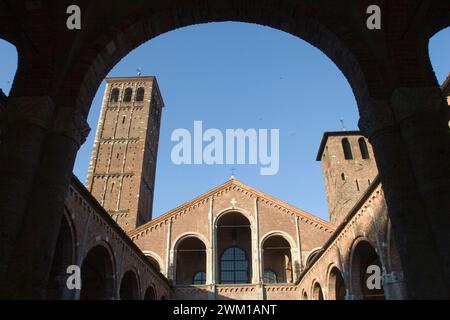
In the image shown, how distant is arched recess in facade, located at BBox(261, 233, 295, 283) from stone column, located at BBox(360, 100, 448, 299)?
20.9 meters

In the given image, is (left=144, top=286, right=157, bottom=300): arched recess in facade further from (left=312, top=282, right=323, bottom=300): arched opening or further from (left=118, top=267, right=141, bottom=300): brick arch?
(left=312, top=282, right=323, bottom=300): arched opening

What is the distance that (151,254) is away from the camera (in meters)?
24.5

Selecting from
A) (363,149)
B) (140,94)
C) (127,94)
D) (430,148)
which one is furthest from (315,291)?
(127,94)

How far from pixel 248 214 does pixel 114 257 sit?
13.2 meters

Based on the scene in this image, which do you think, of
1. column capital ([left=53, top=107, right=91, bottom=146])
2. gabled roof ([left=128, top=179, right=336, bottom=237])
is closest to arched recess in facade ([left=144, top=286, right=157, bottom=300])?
gabled roof ([left=128, top=179, right=336, bottom=237])

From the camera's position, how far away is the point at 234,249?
26.8 m

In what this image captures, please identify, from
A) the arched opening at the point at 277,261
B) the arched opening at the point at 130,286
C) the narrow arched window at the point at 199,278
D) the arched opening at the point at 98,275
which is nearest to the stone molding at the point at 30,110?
the arched opening at the point at 98,275

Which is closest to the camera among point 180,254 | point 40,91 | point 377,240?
point 40,91

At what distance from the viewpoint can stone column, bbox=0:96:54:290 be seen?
3906mm

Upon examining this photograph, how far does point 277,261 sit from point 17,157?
2418 cm

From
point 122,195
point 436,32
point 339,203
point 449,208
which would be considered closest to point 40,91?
point 449,208

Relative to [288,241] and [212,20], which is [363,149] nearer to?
[288,241]
